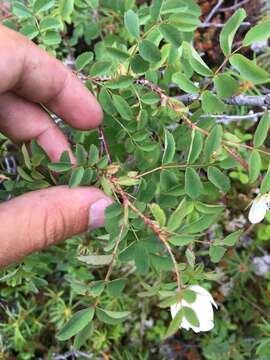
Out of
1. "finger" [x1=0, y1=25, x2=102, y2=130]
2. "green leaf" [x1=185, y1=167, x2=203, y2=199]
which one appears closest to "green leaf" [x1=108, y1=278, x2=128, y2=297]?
"green leaf" [x1=185, y1=167, x2=203, y2=199]

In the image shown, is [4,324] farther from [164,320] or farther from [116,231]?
[116,231]

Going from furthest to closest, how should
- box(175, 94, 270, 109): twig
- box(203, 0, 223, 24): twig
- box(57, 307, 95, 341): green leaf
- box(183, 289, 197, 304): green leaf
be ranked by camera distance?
box(203, 0, 223, 24): twig < box(175, 94, 270, 109): twig < box(57, 307, 95, 341): green leaf < box(183, 289, 197, 304): green leaf

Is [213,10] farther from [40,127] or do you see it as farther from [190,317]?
[190,317]

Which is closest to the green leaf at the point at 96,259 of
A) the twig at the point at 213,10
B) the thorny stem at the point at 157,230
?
the thorny stem at the point at 157,230

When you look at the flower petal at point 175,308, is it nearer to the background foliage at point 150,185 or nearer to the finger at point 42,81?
the background foliage at point 150,185

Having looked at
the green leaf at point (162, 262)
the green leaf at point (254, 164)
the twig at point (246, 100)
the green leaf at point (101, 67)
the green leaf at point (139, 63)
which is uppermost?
the green leaf at point (139, 63)

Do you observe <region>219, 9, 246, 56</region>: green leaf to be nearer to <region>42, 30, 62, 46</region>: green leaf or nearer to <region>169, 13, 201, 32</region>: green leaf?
<region>169, 13, 201, 32</region>: green leaf

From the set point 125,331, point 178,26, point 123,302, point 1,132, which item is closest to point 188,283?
point 178,26
